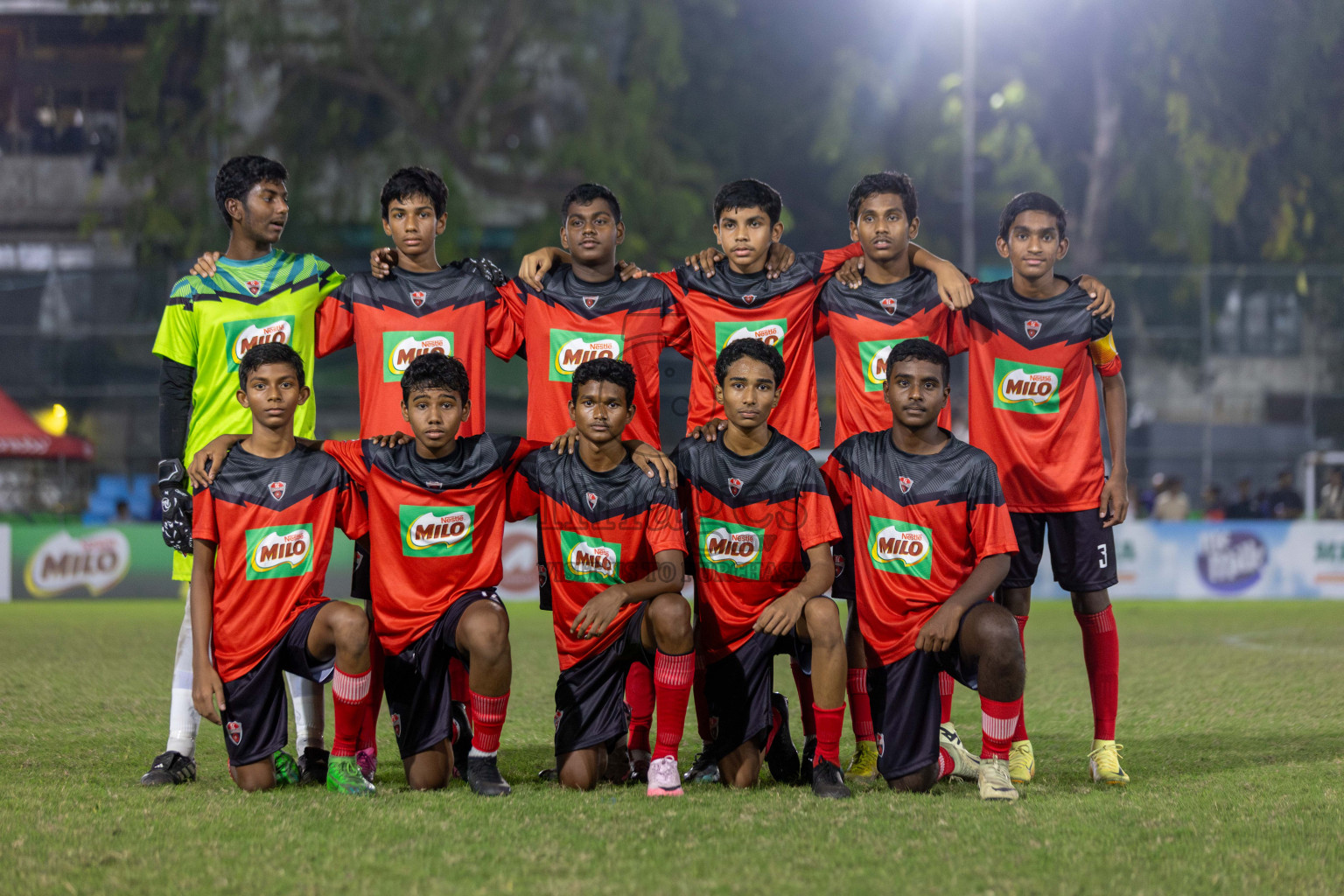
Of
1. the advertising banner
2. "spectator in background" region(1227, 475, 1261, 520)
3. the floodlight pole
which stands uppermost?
the floodlight pole

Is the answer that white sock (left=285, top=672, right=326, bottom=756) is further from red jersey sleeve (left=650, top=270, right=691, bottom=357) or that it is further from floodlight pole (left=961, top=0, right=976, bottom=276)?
floodlight pole (left=961, top=0, right=976, bottom=276)

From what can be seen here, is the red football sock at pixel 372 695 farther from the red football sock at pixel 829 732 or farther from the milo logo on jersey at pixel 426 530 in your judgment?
the red football sock at pixel 829 732

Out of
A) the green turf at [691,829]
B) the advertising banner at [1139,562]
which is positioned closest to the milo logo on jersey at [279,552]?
the green turf at [691,829]

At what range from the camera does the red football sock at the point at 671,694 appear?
153 inches

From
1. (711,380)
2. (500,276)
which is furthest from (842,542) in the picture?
(500,276)

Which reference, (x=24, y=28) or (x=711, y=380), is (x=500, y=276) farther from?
(x=24, y=28)

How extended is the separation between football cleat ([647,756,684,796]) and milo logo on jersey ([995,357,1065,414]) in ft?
5.78

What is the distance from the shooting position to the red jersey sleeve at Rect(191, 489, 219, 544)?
411cm

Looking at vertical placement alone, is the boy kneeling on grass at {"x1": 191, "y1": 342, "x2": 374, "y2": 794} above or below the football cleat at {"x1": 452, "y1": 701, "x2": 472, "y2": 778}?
above

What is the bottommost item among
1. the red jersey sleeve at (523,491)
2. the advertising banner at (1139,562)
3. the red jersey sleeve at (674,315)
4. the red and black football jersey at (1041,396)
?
the advertising banner at (1139,562)

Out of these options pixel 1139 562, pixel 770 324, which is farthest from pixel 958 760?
pixel 1139 562

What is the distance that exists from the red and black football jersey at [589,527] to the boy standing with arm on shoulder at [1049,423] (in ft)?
4.16

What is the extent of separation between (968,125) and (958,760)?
18.9m

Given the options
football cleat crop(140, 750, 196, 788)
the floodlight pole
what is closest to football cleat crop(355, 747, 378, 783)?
football cleat crop(140, 750, 196, 788)
